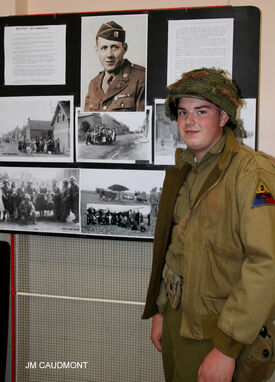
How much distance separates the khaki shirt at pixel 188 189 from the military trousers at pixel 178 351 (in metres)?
0.19

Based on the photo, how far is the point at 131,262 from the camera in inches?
76.4

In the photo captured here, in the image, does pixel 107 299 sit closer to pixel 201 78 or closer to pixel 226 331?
pixel 226 331

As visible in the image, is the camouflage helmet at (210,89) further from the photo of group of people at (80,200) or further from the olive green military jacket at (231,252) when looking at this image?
the photo of group of people at (80,200)

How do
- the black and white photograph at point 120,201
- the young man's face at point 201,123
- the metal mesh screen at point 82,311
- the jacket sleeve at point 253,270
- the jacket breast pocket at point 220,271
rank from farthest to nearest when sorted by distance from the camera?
the metal mesh screen at point 82,311 → the black and white photograph at point 120,201 → the young man's face at point 201,123 → the jacket breast pocket at point 220,271 → the jacket sleeve at point 253,270

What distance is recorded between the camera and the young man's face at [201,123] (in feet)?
3.97

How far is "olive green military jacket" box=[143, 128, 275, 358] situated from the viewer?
97 centimetres

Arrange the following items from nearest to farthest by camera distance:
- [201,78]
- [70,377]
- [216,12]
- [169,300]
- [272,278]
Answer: [272,278]
[201,78]
[169,300]
[216,12]
[70,377]

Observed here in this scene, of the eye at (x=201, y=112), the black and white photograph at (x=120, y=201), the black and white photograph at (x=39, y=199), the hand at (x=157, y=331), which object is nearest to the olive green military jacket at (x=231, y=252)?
the eye at (x=201, y=112)

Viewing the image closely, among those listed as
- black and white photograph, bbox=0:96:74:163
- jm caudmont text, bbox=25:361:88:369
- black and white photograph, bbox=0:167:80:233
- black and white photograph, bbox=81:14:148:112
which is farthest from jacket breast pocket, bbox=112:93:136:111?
jm caudmont text, bbox=25:361:88:369

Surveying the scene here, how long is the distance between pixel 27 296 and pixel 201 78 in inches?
61.5

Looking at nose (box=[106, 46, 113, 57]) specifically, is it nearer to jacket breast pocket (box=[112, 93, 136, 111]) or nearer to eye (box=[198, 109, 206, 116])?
jacket breast pocket (box=[112, 93, 136, 111])

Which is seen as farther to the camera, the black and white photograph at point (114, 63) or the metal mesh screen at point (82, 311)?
the metal mesh screen at point (82, 311)

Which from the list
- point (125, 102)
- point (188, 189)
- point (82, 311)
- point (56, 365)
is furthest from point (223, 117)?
point (56, 365)

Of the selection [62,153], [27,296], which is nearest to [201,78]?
[62,153]
